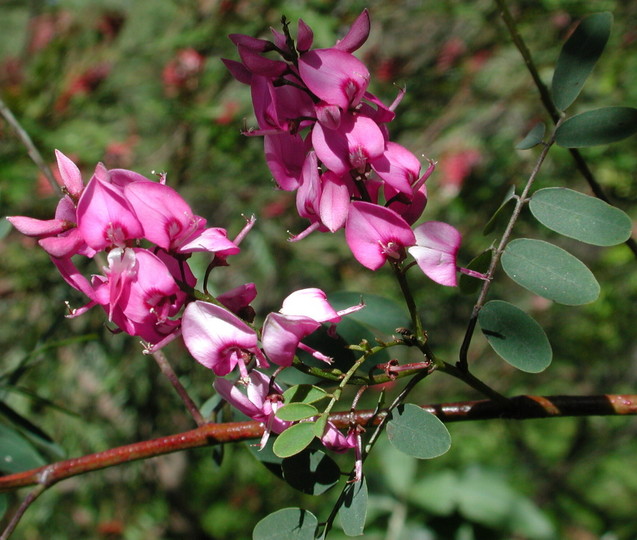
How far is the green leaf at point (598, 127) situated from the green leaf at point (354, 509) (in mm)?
349

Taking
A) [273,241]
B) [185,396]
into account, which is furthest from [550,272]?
[273,241]

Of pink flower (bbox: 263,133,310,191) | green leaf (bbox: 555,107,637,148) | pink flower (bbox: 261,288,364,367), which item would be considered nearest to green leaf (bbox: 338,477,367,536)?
pink flower (bbox: 261,288,364,367)

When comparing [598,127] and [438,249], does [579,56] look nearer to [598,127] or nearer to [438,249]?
[598,127]

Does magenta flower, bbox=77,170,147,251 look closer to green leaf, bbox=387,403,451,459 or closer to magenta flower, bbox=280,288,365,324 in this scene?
magenta flower, bbox=280,288,365,324

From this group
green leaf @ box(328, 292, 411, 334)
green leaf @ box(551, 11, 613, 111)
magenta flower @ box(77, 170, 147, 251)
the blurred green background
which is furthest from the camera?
the blurred green background

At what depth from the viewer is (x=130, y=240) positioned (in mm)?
510

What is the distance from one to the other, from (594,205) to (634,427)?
72.1 inches

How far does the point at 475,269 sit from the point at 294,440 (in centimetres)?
22

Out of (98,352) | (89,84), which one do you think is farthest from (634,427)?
(89,84)

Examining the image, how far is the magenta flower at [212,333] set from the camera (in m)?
0.49

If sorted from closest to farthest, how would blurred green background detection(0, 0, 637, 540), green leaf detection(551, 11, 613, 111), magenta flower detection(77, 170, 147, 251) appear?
magenta flower detection(77, 170, 147, 251)
green leaf detection(551, 11, 613, 111)
blurred green background detection(0, 0, 637, 540)

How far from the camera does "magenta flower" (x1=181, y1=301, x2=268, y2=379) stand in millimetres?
493

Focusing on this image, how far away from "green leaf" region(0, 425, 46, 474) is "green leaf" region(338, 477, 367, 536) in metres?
0.42

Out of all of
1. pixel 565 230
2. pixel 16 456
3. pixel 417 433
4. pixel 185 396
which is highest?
pixel 565 230
